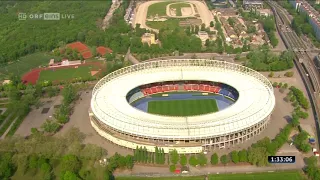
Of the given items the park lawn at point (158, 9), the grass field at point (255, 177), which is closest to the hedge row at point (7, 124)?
the grass field at point (255, 177)

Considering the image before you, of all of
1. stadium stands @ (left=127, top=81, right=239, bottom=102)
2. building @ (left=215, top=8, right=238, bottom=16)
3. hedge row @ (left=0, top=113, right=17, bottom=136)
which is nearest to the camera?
hedge row @ (left=0, top=113, right=17, bottom=136)

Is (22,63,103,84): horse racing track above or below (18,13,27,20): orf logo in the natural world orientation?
below

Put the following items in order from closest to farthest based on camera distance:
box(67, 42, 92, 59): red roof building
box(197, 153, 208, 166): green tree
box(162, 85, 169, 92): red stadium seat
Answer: box(197, 153, 208, 166): green tree, box(162, 85, 169, 92): red stadium seat, box(67, 42, 92, 59): red roof building

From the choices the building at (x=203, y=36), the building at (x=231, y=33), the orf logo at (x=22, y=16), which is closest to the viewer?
the building at (x=203, y=36)

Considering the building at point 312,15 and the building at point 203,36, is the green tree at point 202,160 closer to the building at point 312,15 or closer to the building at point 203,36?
the building at point 203,36

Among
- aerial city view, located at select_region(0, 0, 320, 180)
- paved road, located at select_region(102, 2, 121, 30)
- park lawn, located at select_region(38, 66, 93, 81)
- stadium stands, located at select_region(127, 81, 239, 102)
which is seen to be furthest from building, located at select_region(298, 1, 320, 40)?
park lawn, located at select_region(38, 66, 93, 81)
